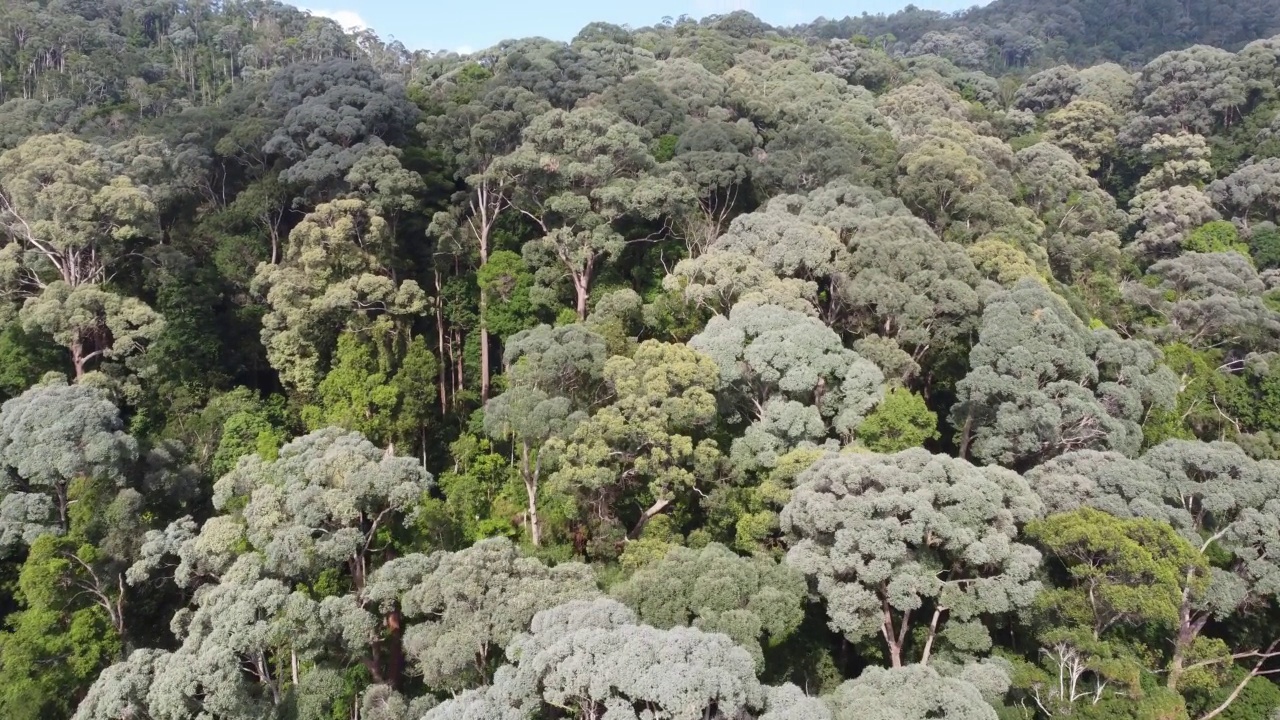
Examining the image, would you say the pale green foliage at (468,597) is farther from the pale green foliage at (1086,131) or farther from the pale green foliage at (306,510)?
the pale green foliage at (1086,131)

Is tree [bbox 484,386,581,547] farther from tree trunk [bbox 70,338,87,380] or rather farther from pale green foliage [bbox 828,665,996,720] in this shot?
tree trunk [bbox 70,338,87,380]

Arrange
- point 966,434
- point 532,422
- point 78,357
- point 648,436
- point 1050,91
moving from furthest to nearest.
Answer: point 1050,91 → point 78,357 → point 966,434 → point 532,422 → point 648,436

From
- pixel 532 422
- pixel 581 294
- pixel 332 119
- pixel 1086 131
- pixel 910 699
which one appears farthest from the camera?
pixel 1086 131

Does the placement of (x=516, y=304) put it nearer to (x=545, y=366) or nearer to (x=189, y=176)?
(x=545, y=366)

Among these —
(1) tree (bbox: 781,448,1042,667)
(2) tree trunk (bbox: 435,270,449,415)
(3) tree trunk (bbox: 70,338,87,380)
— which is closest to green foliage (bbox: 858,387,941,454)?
(1) tree (bbox: 781,448,1042,667)

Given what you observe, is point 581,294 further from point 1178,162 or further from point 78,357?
point 1178,162

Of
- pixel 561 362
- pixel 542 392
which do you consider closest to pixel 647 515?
pixel 542 392

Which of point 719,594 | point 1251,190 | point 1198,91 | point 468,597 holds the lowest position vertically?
point 468,597
